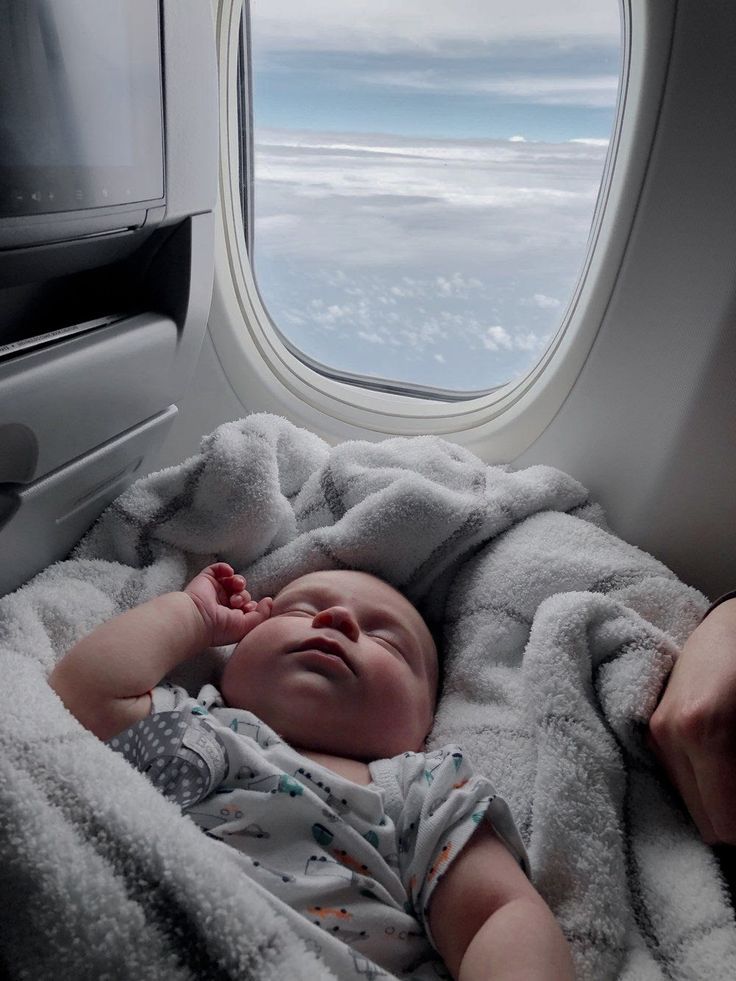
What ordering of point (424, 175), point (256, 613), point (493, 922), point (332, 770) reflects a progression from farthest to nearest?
point (424, 175) < point (256, 613) < point (332, 770) < point (493, 922)

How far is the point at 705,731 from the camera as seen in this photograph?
781 mm

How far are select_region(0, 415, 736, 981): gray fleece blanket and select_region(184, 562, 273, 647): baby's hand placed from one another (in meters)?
0.06

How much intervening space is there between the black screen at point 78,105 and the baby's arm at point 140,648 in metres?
0.41

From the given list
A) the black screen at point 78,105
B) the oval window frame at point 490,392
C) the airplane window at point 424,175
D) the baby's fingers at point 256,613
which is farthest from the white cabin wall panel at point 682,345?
the black screen at point 78,105

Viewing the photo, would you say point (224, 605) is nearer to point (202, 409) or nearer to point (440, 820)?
point (440, 820)

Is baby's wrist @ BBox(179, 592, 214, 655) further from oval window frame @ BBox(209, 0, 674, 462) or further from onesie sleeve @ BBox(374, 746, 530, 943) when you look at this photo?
oval window frame @ BBox(209, 0, 674, 462)

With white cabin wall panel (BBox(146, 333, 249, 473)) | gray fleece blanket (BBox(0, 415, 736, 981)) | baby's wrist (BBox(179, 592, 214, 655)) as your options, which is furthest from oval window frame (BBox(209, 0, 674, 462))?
baby's wrist (BBox(179, 592, 214, 655))

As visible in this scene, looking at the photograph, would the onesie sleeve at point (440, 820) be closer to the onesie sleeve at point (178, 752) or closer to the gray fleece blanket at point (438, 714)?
the gray fleece blanket at point (438, 714)

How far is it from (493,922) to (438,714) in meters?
0.32

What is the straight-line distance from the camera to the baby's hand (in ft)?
3.17

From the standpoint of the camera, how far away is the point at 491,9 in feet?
4.29

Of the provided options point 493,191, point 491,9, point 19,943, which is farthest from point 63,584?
point 491,9

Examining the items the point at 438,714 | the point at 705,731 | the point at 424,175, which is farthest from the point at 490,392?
the point at 705,731

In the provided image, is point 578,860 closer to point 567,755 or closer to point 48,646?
point 567,755
